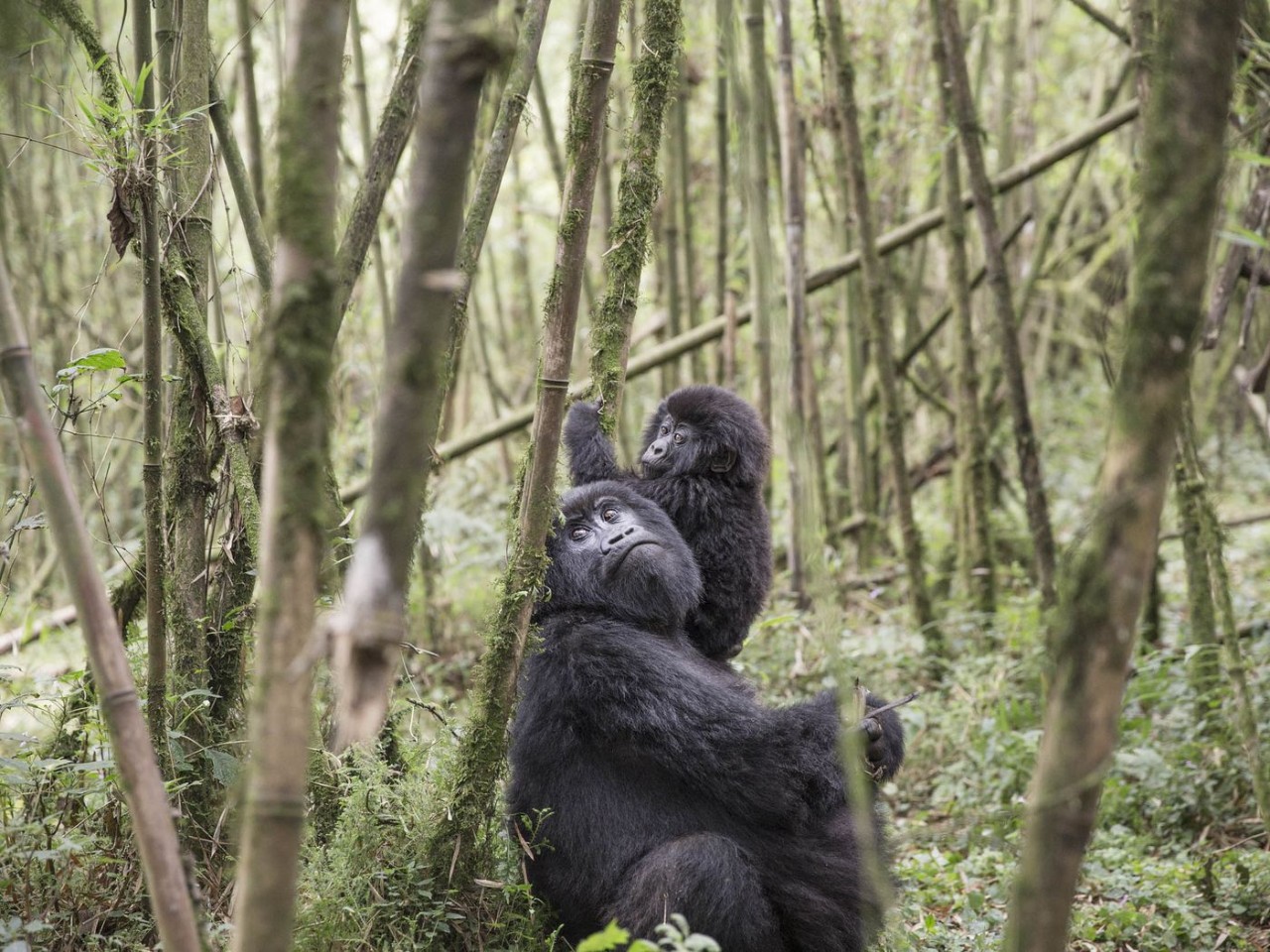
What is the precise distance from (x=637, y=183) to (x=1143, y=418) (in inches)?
72.5

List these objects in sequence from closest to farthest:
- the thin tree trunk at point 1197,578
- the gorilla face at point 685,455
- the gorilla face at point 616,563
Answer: the gorilla face at point 616,563, the thin tree trunk at point 1197,578, the gorilla face at point 685,455

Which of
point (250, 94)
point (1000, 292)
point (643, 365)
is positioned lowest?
point (643, 365)

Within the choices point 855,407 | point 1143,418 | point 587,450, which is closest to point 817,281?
point 855,407

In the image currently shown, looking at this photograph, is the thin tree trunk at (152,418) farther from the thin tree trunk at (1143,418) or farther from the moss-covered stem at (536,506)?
the thin tree trunk at (1143,418)

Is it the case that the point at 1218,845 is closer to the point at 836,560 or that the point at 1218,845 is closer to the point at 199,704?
the point at 836,560

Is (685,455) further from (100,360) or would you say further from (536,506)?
(100,360)

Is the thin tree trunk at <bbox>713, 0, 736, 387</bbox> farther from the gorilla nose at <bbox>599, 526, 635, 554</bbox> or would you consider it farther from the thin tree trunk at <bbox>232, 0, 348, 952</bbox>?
the thin tree trunk at <bbox>232, 0, 348, 952</bbox>

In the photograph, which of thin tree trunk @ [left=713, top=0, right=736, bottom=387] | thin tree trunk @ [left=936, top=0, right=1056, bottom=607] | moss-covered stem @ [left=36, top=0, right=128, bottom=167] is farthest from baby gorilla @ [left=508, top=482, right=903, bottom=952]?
thin tree trunk @ [left=713, top=0, right=736, bottom=387]

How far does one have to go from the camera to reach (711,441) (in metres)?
4.11

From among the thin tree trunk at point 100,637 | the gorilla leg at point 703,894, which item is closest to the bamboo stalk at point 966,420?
the gorilla leg at point 703,894

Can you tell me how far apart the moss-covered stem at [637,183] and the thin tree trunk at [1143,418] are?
164 cm

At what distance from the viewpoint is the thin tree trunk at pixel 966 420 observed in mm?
5477

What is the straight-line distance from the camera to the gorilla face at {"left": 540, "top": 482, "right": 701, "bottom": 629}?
317 cm

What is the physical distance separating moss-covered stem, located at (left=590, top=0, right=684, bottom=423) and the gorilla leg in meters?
1.31
